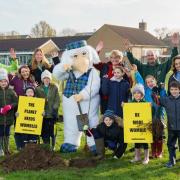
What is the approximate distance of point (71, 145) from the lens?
8266 mm

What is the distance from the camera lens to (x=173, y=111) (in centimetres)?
682

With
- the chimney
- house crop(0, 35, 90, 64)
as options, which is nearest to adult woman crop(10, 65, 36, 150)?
house crop(0, 35, 90, 64)

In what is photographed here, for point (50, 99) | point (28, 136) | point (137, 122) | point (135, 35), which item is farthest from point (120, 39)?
point (137, 122)

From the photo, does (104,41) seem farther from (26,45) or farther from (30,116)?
(30,116)

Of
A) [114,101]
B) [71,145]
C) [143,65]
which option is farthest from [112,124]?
[143,65]

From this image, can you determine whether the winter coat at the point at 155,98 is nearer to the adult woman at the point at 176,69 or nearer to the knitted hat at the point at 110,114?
the adult woman at the point at 176,69

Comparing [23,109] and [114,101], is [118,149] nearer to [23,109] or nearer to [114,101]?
[114,101]

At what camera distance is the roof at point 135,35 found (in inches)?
2295

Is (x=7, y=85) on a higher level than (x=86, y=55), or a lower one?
lower

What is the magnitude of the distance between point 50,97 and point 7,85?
882 millimetres

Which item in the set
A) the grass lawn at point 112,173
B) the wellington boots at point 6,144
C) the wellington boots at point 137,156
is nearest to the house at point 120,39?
the wellington boots at point 6,144

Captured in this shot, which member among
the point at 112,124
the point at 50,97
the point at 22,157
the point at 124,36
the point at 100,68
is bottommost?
the point at 22,157

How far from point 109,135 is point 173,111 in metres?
1.38

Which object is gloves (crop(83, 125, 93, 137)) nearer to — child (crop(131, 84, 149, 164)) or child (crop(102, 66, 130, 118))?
child (crop(102, 66, 130, 118))
